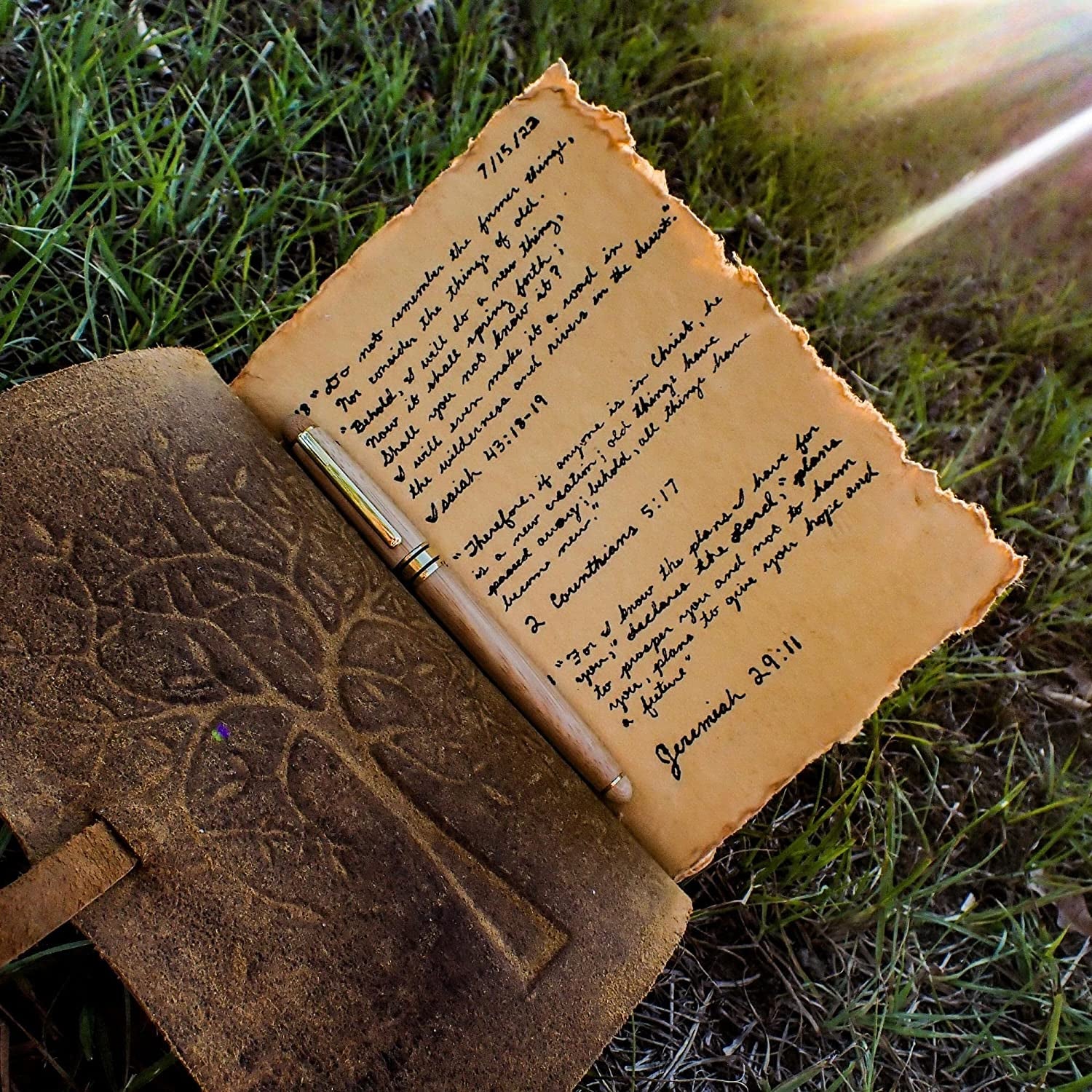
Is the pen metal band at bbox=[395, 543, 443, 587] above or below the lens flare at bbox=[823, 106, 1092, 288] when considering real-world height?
above

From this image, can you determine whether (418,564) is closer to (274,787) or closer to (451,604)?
(451,604)

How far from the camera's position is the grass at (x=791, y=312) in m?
1.06

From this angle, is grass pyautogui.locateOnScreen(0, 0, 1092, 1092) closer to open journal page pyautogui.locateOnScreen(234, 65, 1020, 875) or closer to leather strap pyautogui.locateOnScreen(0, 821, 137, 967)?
leather strap pyautogui.locateOnScreen(0, 821, 137, 967)

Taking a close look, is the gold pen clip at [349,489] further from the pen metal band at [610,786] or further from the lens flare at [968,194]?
the lens flare at [968,194]

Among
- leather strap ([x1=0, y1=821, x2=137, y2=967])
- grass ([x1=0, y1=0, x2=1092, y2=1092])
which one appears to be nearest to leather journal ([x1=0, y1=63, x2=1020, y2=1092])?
leather strap ([x1=0, y1=821, x2=137, y2=967])

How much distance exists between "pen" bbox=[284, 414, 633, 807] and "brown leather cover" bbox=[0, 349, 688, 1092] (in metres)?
0.02

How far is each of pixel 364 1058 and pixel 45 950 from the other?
344mm

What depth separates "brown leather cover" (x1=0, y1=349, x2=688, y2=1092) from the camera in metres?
0.71

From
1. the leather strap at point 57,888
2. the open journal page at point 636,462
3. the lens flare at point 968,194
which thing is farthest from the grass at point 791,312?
the open journal page at point 636,462

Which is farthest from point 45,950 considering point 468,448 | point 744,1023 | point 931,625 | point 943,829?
point 943,829

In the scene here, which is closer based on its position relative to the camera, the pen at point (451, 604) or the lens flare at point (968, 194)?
the pen at point (451, 604)

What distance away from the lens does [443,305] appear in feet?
2.86

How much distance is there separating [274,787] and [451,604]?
0.21 meters

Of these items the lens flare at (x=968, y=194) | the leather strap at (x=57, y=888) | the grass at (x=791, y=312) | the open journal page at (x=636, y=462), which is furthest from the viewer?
the lens flare at (x=968, y=194)
